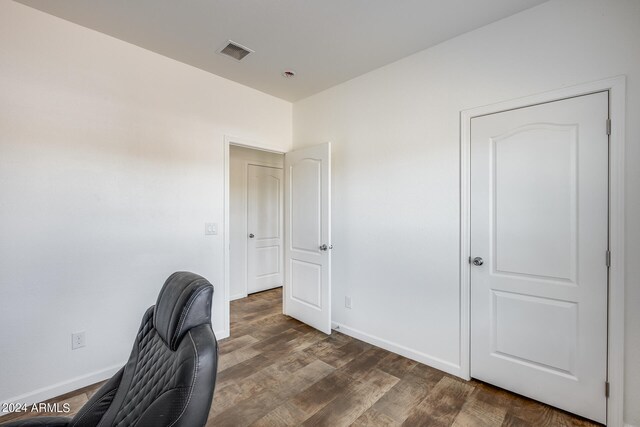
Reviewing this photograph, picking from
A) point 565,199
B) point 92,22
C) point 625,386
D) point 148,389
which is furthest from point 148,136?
point 625,386

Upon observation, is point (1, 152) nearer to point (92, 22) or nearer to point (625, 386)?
point (92, 22)

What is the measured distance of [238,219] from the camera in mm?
4469

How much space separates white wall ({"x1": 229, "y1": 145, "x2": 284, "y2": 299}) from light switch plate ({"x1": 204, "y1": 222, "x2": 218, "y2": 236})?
4.96ft

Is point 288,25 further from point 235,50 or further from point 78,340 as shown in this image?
point 78,340

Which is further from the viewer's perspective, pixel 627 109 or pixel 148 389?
pixel 627 109

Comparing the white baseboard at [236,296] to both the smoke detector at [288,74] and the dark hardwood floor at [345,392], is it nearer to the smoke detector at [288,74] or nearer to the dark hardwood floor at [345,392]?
the dark hardwood floor at [345,392]

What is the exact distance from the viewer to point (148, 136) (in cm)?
249

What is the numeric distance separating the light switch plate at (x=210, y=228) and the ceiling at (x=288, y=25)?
1505 mm

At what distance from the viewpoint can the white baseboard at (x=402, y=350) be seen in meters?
2.34

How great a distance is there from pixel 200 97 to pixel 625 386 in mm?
3789

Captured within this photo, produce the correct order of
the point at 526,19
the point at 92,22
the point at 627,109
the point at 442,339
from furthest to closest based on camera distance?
the point at 442,339 < the point at 92,22 < the point at 526,19 < the point at 627,109

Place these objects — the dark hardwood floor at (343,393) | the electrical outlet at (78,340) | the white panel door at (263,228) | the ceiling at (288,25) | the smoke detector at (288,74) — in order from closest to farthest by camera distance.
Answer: the dark hardwood floor at (343,393) < the ceiling at (288,25) < the electrical outlet at (78,340) < the smoke detector at (288,74) < the white panel door at (263,228)

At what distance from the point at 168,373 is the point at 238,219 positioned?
12.0 feet

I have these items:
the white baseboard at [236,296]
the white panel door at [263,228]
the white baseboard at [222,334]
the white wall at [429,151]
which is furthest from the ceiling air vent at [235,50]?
the white baseboard at [236,296]
